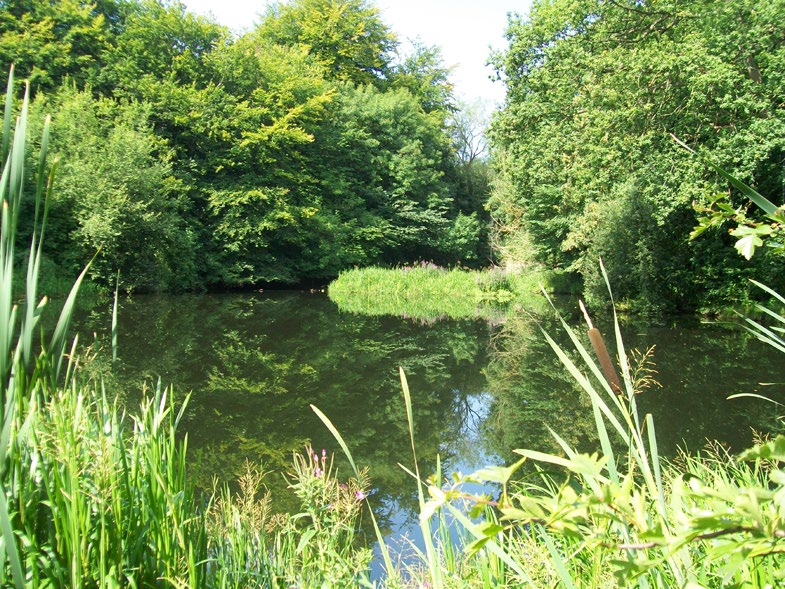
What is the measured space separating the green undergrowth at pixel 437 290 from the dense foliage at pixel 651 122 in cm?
335

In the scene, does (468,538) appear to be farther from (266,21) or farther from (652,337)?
(266,21)

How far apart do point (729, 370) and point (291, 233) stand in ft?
58.8

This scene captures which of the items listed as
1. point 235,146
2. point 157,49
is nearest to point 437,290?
point 235,146

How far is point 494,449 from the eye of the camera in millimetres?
4586

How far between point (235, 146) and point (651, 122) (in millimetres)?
15246

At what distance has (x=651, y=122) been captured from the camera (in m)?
9.86

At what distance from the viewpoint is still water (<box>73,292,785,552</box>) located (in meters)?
4.39

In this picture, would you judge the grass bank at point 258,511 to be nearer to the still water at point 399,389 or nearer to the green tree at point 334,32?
the still water at point 399,389

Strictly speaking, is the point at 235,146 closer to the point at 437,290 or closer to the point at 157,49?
the point at 157,49

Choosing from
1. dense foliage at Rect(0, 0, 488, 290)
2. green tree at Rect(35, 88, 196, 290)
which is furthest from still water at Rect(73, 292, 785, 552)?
dense foliage at Rect(0, 0, 488, 290)

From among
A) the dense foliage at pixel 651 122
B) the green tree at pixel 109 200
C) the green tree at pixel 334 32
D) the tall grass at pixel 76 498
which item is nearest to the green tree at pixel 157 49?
the green tree at pixel 109 200

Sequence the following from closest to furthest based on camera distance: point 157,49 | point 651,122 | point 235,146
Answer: point 651,122, point 157,49, point 235,146

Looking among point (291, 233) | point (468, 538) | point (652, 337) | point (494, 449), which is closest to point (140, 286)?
point (291, 233)

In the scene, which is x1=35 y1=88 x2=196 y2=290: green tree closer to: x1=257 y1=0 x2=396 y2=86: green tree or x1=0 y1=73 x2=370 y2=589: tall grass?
x1=257 y1=0 x2=396 y2=86: green tree
